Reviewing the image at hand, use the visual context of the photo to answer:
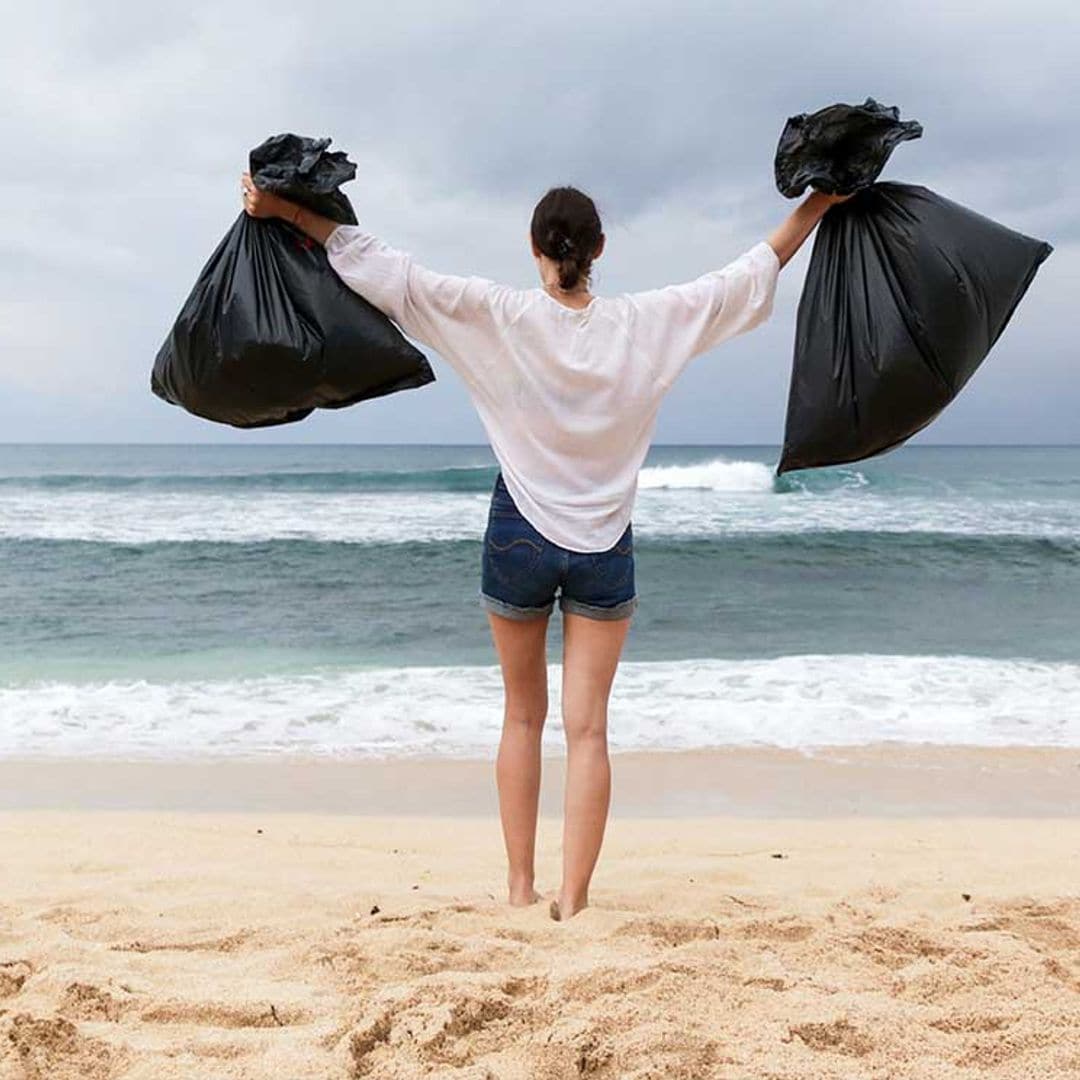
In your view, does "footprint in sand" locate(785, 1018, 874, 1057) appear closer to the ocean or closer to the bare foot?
the bare foot

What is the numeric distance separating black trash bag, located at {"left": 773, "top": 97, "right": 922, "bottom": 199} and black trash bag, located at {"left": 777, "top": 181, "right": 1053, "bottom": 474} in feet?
0.33

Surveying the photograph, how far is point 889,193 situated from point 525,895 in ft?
6.15

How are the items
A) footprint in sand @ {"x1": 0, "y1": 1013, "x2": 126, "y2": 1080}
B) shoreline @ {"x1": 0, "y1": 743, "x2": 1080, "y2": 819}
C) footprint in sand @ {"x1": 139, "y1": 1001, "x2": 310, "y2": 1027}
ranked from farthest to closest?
shoreline @ {"x1": 0, "y1": 743, "x2": 1080, "y2": 819}
footprint in sand @ {"x1": 139, "y1": 1001, "x2": 310, "y2": 1027}
footprint in sand @ {"x1": 0, "y1": 1013, "x2": 126, "y2": 1080}

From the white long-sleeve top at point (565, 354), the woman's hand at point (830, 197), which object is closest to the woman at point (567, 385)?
the white long-sleeve top at point (565, 354)

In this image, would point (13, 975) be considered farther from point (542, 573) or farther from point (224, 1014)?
point (542, 573)

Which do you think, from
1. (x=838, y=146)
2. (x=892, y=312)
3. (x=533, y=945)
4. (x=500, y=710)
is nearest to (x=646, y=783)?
(x=500, y=710)

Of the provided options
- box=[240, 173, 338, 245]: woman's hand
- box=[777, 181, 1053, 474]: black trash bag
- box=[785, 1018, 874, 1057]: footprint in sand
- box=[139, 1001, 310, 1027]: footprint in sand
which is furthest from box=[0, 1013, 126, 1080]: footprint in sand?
box=[777, 181, 1053, 474]: black trash bag

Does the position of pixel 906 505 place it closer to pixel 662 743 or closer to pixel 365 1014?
pixel 662 743

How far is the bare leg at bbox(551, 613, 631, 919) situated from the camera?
2.59 meters

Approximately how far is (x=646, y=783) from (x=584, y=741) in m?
2.31

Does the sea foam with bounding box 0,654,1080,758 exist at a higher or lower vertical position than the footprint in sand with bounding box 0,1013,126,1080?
lower

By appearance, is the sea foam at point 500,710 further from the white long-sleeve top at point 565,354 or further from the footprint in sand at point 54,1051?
the footprint in sand at point 54,1051

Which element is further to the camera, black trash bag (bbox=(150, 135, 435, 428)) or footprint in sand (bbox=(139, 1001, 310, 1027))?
black trash bag (bbox=(150, 135, 435, 428))

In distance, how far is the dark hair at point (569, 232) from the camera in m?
2.48
